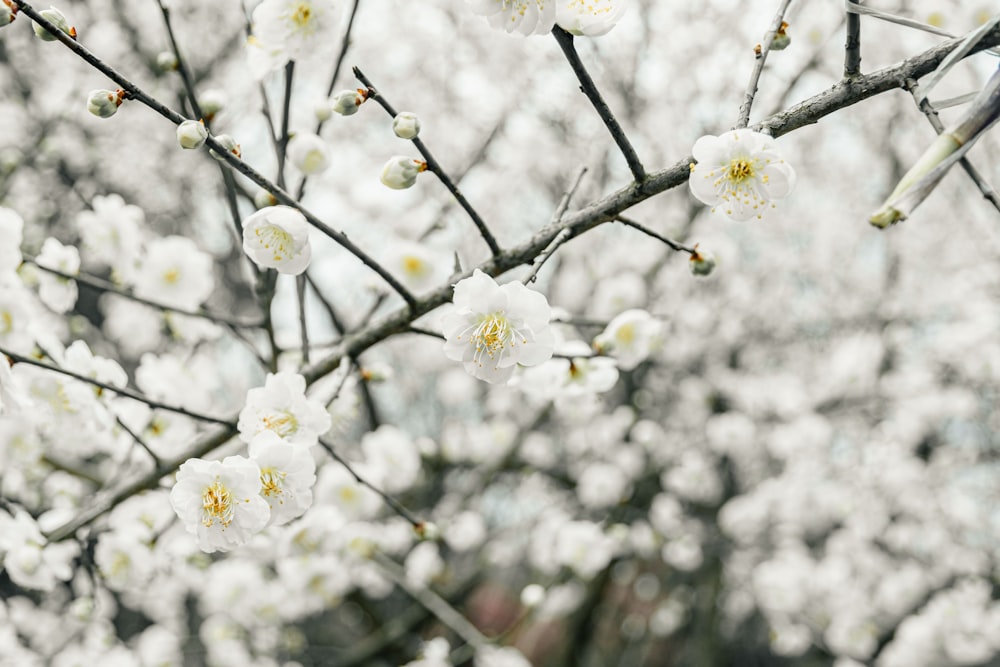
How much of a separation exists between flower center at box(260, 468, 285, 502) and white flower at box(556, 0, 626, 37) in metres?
0.95

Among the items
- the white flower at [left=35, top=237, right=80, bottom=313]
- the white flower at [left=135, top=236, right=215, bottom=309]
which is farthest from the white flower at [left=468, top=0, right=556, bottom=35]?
the white flower at [left=135, top=236, right=215, bottom=309]

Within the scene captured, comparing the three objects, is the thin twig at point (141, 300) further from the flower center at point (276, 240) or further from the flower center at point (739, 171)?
the flower center at point (739, 171)

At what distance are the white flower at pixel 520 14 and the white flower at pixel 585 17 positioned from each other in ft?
0.19

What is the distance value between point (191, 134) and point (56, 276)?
3.66 feet

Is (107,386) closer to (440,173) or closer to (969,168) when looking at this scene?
(440,173)

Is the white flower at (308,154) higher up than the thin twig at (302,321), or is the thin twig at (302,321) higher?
the white flower at (308,154)

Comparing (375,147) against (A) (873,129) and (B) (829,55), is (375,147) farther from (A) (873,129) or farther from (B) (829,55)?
(A) (873,129)

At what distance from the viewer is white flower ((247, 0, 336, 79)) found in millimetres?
1628

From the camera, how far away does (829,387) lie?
5.84 metres

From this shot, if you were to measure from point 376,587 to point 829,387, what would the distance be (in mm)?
3745

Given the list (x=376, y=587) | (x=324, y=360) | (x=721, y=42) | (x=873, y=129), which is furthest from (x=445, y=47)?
(x=324, y=360)

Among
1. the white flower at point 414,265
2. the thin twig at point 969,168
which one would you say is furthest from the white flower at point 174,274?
the thin twig at point 969,168

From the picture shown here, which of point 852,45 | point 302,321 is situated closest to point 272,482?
point 302,321

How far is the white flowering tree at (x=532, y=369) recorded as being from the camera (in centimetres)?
228
